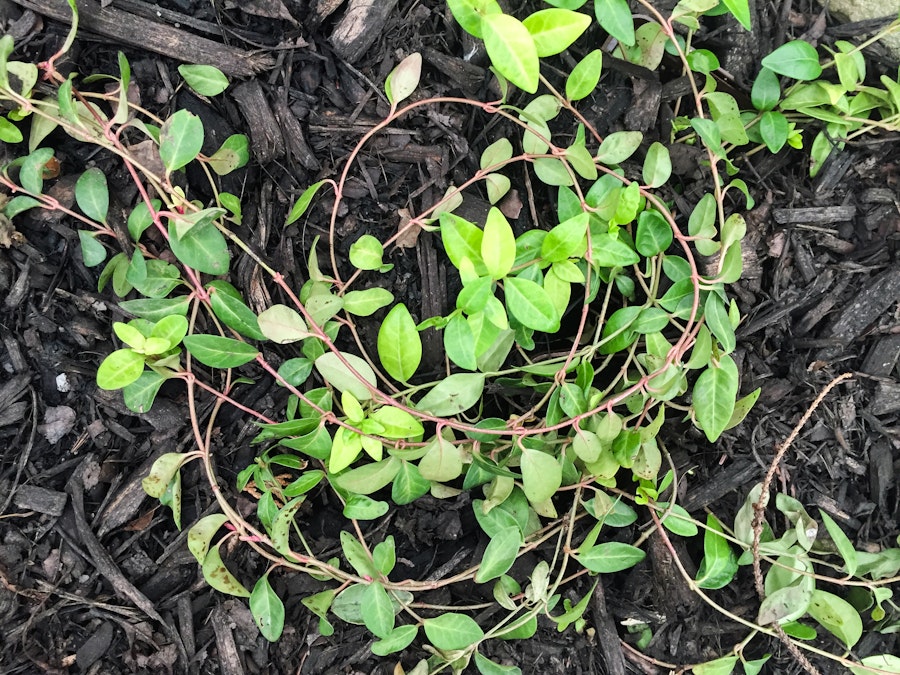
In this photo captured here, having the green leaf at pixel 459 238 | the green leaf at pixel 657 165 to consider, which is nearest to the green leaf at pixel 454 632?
the green leaf at pixel 459 238

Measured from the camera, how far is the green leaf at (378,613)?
4.36ft

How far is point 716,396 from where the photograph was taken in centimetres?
140

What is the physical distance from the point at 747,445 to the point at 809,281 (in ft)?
1.43

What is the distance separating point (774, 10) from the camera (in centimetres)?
159

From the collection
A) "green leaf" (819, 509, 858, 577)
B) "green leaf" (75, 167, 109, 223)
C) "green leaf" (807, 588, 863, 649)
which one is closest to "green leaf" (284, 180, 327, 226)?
"green leaf" (75, 167, 109, 223)

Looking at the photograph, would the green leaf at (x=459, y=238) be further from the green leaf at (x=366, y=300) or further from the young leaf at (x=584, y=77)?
the young leaf at (x=584, y=77)

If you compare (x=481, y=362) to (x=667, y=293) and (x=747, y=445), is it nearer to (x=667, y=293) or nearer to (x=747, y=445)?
(x=667, y=293)

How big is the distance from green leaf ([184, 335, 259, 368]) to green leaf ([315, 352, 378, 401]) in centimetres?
16

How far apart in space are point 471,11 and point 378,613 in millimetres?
1188

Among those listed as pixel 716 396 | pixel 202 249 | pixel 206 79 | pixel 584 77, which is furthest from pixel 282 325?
pixel 716 396

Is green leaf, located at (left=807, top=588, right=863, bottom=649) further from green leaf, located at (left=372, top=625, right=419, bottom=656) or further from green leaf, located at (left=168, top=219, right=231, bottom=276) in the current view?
green leaf, located at (left=168, top=219, right=231, bottom=276)

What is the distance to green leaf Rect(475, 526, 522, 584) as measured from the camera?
134 centimetres

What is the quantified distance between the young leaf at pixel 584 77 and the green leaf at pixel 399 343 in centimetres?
59

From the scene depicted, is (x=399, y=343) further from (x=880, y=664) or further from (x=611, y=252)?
(x=880, y=664)
